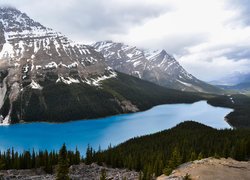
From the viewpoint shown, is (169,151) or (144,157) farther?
(169,151)

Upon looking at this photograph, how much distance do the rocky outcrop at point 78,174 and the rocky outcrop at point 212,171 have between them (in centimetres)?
1769

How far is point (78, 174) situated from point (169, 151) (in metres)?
43.2

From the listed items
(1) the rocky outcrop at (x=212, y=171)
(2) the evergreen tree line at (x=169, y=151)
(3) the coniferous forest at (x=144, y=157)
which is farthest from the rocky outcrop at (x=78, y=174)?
(1) the rocky outcrop at (x=212, y=171)

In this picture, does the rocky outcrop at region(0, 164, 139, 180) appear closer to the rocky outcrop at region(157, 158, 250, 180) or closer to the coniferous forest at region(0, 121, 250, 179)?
the coniferous forest at region(0, 121, 250, 179)

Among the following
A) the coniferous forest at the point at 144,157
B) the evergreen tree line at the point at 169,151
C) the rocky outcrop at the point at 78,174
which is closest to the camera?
the coniferous forest at the point at 144,157

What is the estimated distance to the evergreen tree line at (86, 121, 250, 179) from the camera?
9166 centimetres

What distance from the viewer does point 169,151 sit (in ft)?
415

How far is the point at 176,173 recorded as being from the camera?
7206 cm

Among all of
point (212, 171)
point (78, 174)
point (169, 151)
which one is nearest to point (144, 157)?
point (169, 151)

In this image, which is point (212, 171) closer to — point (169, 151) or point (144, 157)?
point (144, 157)

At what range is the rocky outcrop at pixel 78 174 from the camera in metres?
89.2

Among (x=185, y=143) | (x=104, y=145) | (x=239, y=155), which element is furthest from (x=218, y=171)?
(x=104, y=145)

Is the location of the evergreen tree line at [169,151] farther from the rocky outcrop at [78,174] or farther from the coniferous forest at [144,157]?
the rocky outcrop at [78,174]

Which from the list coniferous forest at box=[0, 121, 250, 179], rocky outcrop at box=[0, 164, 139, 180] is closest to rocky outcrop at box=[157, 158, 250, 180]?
coniferous forest at box=[0, 121, 250, 179]
